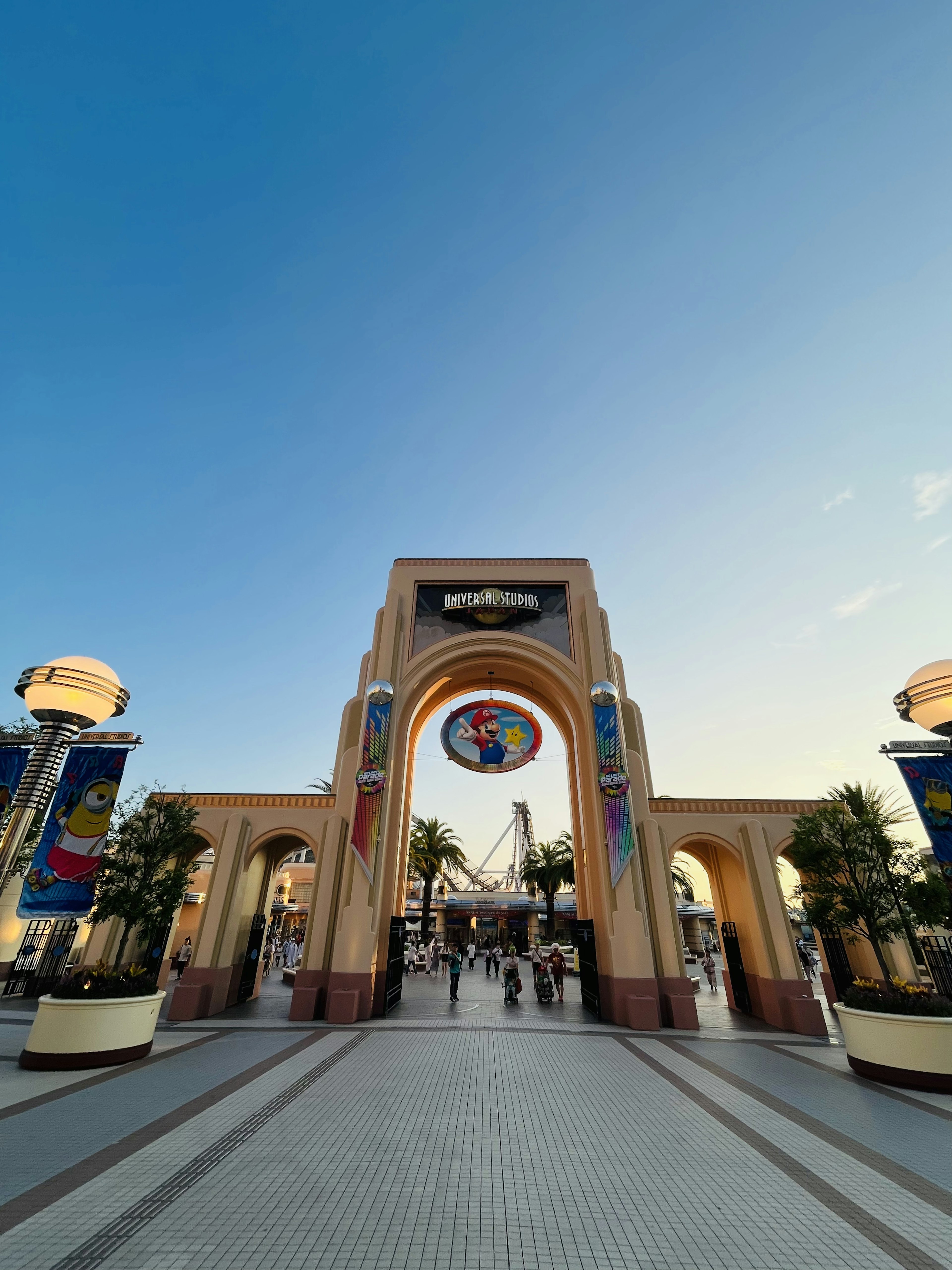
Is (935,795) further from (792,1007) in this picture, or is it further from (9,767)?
(9,767)

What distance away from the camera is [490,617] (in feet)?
72.2

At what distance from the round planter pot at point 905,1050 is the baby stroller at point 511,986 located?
1080 cm

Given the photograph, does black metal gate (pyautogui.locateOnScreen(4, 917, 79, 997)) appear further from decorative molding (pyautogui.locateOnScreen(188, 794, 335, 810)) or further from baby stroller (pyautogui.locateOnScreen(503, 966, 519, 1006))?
baby stroller (pyautogui.locateOnScreen(503, 966, 519, 1006))

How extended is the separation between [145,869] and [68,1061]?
3910 millimetres

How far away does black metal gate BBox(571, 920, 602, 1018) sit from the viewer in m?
17.4

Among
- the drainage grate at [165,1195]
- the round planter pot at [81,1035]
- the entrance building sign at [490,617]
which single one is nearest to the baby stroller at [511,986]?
the entrance building sign at [490,617]

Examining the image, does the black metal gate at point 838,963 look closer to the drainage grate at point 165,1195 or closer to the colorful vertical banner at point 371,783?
the colorful vertical banner at point 371,783

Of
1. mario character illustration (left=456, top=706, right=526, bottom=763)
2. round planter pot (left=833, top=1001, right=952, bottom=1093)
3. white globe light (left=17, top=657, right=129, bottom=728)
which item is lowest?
round planter pot (left=833, top=1001, right=952, bottom=1093)

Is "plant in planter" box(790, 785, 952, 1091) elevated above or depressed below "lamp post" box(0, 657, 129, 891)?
below

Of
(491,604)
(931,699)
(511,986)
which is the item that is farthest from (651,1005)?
(491,604)

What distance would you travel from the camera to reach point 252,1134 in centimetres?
707

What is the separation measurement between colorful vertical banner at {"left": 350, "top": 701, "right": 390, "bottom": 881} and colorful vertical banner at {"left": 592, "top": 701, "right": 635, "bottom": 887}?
289 inches

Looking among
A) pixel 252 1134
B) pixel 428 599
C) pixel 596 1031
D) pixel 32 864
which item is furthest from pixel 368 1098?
pixel 428 599

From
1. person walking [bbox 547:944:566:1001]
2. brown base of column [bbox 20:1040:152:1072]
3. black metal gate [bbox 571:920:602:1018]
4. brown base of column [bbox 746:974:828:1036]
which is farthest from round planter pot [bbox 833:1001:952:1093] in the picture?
brown base of column [bbox 20:1040:152:1072]
